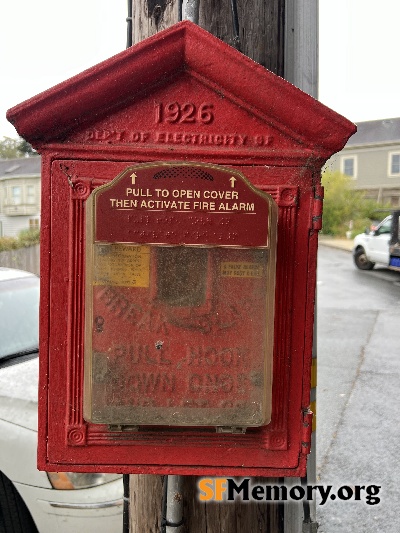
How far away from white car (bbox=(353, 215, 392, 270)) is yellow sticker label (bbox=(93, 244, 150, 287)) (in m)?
12.6

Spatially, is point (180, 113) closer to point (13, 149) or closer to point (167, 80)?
point (167, 80)

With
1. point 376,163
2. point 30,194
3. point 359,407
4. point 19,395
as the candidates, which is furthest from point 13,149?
point 19,395

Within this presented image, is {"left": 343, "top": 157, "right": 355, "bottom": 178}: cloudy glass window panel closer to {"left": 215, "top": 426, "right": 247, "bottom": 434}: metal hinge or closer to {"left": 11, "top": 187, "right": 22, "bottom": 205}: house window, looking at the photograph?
{"left": 11, "top": 187, "right": 22, "bottom": 205}: house window

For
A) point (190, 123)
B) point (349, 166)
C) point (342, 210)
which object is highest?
point (349, 166)

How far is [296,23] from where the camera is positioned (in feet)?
5.28

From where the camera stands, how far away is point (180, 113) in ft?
4.22

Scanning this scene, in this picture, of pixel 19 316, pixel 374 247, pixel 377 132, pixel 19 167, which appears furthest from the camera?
pixel 377 132

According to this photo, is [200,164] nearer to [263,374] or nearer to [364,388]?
[263,374]

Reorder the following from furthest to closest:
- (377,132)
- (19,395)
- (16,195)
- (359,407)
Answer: (377,132)
(16,195)
(359,407)
(19,395)

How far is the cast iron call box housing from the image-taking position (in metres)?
1.21

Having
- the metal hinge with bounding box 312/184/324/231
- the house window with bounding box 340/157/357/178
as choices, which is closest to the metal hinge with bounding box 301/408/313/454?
the metal hinge with bounding box 312/184/324/231

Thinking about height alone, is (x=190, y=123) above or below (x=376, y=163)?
below

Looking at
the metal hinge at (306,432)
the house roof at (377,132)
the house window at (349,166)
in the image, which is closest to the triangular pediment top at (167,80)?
the metal hinge at (306,432)

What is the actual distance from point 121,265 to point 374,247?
13682mm
